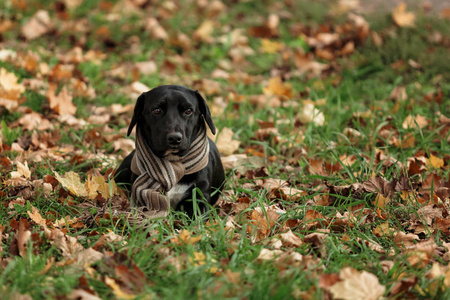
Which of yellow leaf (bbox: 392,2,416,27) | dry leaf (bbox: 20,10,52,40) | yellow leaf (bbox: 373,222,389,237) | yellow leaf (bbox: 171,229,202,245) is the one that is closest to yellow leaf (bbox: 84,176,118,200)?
yellow leaf (bbox: 171,229,202,245)

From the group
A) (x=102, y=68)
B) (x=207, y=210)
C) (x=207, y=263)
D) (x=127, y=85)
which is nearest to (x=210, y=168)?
(x=207, y=210)

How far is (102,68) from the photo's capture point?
18.5 ft

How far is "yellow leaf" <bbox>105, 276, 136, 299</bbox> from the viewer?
2.07m

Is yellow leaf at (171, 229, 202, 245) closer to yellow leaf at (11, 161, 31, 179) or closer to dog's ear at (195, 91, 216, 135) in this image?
dog's ear at (195, 91, 216, 135)

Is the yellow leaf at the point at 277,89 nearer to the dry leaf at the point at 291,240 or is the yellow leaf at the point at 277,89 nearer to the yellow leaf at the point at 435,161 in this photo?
the yellow leaf at the point at 435,161

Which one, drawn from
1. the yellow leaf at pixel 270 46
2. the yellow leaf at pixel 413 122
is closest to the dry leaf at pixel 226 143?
the yellow leaf at pixel 413 122

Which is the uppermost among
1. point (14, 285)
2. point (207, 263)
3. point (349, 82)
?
point (14, 285)

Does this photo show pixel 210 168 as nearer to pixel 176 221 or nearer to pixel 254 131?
pixel 176 221

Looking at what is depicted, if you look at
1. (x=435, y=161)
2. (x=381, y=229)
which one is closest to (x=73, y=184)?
(x=381, y=229)

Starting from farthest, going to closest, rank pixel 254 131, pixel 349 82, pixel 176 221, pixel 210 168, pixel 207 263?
1. pixel 349 82
2. pixel 254 131
3. pixel 210 168
4. pixel 176 221
5. pixel 207 263

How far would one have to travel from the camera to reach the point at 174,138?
284 centimetres

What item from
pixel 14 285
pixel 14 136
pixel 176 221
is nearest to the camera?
pixel 14 285

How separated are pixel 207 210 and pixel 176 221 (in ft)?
0.67

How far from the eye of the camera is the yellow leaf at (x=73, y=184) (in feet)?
10.5
